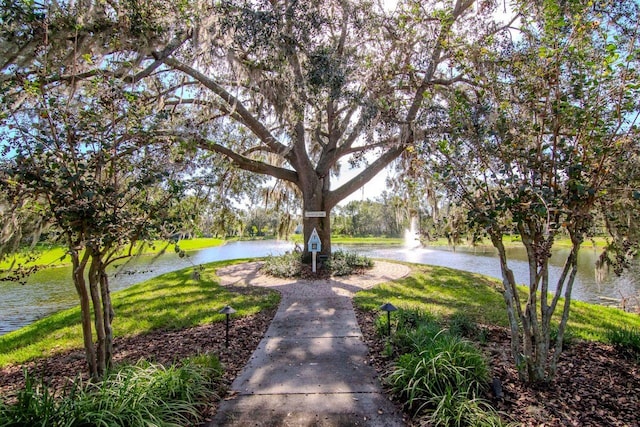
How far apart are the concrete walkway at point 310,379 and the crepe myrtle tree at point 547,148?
4.78ft

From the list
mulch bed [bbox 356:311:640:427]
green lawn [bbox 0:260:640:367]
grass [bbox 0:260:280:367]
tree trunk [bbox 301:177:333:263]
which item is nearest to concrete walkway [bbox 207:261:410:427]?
mulch bed [bbox 356:311:640:427]

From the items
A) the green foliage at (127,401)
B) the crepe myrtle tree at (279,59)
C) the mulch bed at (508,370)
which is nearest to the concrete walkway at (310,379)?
the mulch bed at (508,370)

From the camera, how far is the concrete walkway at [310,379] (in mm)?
2609

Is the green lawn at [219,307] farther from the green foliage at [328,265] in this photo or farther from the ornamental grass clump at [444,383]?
the green foliage at [328,265]

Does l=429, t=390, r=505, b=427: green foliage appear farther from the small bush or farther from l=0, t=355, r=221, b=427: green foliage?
the small bush

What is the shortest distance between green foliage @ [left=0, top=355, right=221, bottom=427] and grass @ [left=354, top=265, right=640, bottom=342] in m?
3.14

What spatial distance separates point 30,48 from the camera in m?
4.46

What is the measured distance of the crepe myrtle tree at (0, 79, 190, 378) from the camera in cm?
249

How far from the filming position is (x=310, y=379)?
10.6 feet

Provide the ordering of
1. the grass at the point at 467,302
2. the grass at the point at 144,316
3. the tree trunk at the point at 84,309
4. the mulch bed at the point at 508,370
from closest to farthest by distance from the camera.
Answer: the mulch bed at the point at 508,370, the tree trunk at the point at 84,309, the grass at the point at 144,316, the grass at the point at 467,302

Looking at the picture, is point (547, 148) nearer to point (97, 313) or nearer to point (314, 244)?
point (97, 313)

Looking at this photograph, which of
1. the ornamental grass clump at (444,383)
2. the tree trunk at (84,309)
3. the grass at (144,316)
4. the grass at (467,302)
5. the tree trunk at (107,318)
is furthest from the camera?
the grass at (467,302)

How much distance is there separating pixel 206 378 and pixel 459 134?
3134 mm

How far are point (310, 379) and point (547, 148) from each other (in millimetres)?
2878
